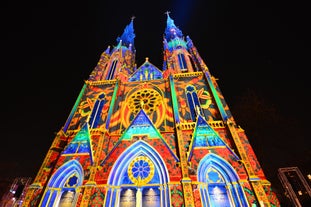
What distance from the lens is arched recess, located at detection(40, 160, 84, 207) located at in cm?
776

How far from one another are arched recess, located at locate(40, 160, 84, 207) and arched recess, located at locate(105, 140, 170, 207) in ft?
6.19

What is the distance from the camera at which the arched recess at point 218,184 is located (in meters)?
6.99

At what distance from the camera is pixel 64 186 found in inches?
326

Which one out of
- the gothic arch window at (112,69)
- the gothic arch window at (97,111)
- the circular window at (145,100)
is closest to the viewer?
the gothic arch window at (97,111)

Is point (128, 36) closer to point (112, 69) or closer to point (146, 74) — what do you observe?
point (112, 69)

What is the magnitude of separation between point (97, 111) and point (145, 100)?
12.3 feet

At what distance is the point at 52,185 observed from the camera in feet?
26.7

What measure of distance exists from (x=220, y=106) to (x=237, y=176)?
435cm

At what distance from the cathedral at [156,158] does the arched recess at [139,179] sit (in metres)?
0.04

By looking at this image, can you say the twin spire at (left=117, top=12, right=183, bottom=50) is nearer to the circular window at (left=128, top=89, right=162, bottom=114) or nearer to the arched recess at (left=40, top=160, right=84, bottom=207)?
the circular window at (left=128, top=89, right=162, bottom=114)

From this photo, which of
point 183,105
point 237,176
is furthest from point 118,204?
point 183,105

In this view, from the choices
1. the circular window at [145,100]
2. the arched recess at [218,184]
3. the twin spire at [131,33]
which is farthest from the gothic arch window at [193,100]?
the twin spire at [131,33]

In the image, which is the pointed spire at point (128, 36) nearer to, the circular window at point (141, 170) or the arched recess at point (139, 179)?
the arched recess at point (139, 179)

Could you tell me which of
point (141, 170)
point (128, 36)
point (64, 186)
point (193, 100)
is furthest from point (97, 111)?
point (128, 36)
